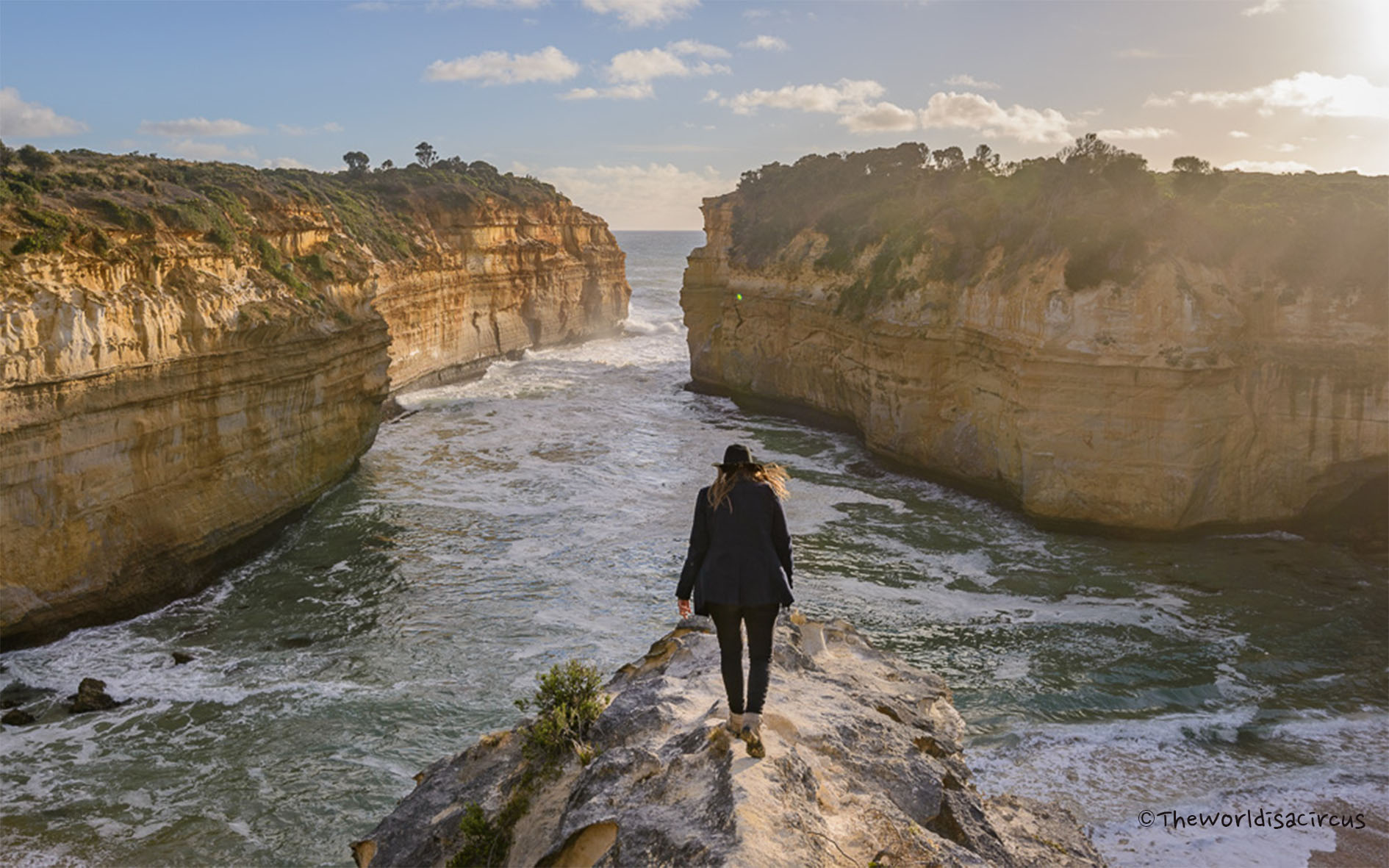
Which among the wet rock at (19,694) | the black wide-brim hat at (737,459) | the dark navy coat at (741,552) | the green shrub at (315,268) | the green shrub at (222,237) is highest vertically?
the green shrub at (222,237)

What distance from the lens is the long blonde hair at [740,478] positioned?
6020 millimetres

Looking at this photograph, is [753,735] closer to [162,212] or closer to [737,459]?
[737,459]

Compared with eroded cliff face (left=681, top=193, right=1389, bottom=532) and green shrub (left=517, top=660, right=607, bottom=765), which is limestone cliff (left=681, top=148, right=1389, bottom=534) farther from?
green shrub (left=517, top=660, right=607, bottom=765)

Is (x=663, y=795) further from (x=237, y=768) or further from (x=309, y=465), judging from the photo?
(x=309, y=465)

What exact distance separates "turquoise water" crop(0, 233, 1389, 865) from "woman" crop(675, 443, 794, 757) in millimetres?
5654

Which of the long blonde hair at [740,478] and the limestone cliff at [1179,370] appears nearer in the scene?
the long blonde hair at [740,478]

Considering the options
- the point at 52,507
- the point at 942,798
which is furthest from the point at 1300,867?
the point at 52,507

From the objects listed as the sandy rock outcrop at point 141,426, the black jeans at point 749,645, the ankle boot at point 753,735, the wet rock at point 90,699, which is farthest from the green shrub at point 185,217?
the ankle boot at point 753,735

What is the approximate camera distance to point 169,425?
16.4 meters

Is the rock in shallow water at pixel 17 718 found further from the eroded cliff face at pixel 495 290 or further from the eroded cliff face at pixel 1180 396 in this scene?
the eroded cliff face at pixel 495 290

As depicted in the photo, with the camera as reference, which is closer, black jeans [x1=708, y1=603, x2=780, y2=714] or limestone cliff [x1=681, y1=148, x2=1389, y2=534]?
black jeans [x1=708, y1=603, x2=780, y2=714]

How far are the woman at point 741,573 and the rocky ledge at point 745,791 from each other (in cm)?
35

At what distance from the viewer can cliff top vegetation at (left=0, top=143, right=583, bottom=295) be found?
15062 mm

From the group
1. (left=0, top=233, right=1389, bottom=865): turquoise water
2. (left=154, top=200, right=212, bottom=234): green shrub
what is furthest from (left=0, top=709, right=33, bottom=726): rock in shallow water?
(left=154, top=200, right=212, bottom=234): green shrub
